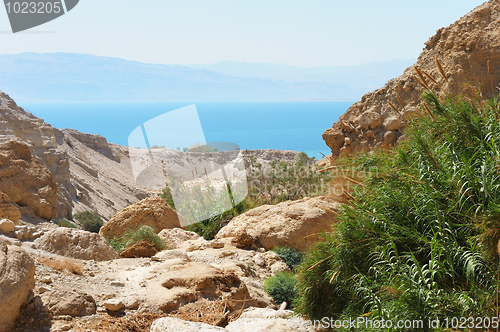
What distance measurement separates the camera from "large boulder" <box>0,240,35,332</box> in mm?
4566

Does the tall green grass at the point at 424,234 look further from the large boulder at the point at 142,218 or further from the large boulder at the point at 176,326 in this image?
the large boulder at the point at 142,218

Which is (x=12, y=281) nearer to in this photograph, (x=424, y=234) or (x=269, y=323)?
(x=269, y=323)

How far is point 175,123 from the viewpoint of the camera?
11.2m

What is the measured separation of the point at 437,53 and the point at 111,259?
28.5ft

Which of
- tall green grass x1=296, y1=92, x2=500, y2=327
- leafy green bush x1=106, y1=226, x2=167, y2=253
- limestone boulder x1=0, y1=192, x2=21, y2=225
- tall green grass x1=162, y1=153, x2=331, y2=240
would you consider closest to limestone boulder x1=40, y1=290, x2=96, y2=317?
tall green grass x1=296, y1=92, x2=500, y2=327

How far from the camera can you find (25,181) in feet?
43.8

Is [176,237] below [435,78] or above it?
below

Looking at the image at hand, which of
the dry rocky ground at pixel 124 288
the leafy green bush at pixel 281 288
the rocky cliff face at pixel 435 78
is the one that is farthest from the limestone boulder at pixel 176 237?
the rocky cliff face at pixel 435 78

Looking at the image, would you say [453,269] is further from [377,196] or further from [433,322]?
[377,196]

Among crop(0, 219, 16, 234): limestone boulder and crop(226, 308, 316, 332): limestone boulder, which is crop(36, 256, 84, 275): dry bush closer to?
crop(0, 219, 16, 234): limestone boulder

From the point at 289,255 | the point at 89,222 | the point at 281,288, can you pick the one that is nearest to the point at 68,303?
the point at 281,288

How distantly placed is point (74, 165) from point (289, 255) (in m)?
32.3

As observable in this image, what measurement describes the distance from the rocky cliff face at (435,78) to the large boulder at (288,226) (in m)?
1.97

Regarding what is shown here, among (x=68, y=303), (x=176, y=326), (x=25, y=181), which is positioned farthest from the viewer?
(x=25, y=181)
